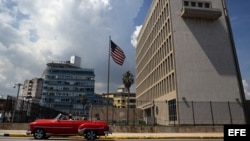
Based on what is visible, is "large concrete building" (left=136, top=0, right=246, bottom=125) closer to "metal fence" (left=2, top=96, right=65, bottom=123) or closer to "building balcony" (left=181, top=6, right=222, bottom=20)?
"building balcony" (left=181, top=6, right=222, bottom=20)

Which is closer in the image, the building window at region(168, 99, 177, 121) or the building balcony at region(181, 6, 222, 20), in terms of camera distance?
the building window at region(168, 99, 177, 121)

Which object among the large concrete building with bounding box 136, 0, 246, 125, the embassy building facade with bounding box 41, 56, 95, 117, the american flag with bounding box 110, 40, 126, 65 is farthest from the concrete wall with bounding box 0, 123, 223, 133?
the embassy building facade with bounding box 41, 56, 95, 117

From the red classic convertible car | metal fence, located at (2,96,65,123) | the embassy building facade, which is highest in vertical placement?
the embassy building facade

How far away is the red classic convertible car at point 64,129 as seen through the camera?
17.3 metres

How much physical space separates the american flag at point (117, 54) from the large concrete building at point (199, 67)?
11.9 meters

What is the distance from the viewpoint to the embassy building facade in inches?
5113

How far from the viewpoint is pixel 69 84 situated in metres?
134

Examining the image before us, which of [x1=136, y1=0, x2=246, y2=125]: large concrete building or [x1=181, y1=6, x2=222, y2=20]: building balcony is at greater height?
[x1=181, y1=6, x2=222, y2=20]: building balcony

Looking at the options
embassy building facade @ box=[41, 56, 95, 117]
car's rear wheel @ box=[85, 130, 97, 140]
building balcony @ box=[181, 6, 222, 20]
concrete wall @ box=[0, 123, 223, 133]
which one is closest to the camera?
car's rear wheel @ box=[85, 130, 97, 140]

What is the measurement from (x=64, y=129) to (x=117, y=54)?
16.9m

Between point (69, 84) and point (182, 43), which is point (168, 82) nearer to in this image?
point (182, 43)

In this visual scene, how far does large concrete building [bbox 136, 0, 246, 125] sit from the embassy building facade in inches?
3336

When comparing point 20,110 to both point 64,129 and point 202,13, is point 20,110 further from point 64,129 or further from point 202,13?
point 202,13

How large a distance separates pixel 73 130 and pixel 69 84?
12019 centimetres
